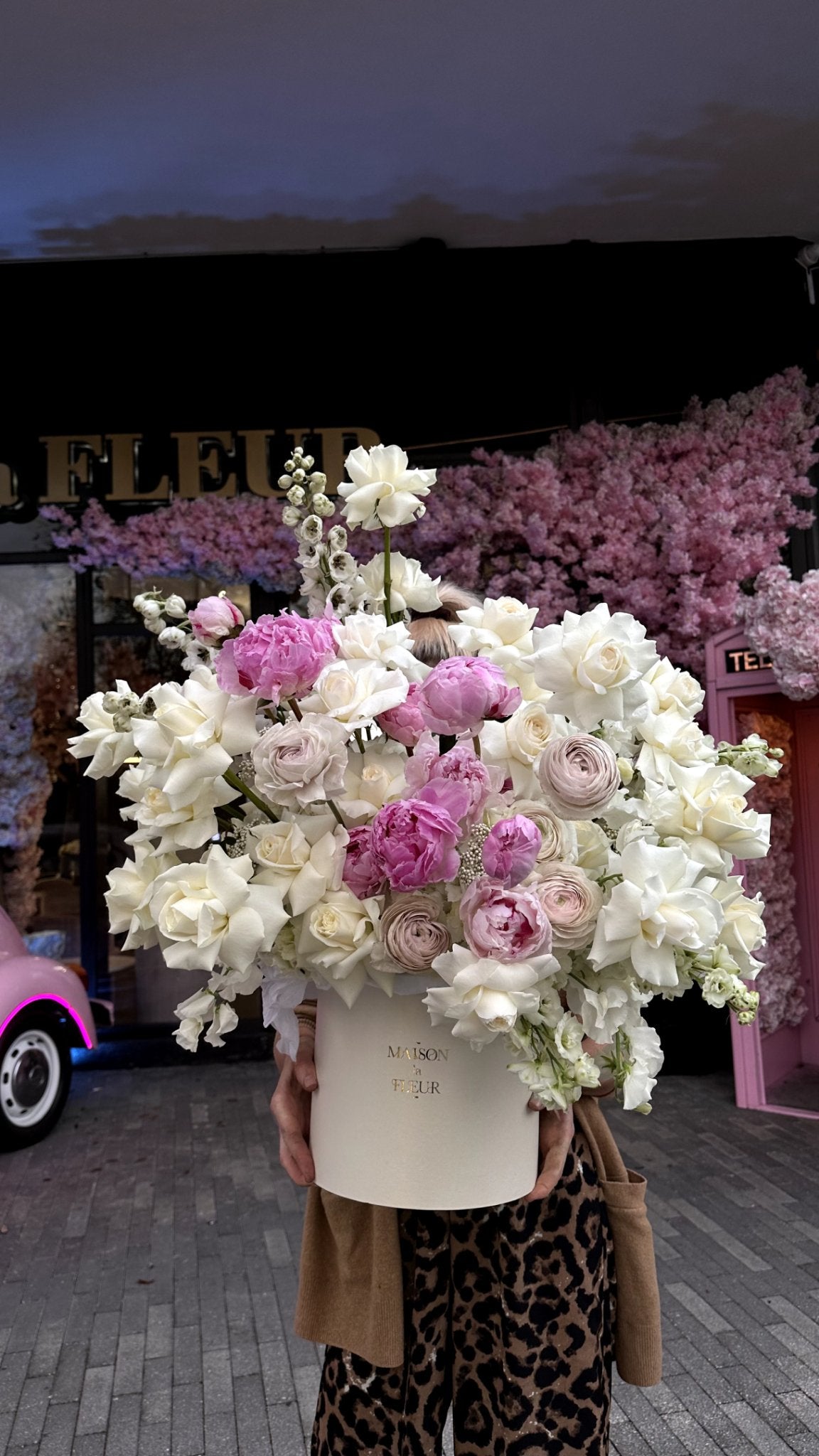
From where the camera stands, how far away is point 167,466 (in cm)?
640

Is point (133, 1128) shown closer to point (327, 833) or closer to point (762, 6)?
point (327, 833)

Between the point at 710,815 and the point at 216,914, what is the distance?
579 mm

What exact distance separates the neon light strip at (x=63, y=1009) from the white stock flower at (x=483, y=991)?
164 inches

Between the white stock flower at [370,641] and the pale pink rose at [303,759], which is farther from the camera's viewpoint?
the white stock flower at [370,641]

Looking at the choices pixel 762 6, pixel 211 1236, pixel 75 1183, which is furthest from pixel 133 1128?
pixel 762 6

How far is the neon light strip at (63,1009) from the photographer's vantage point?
15.8ft

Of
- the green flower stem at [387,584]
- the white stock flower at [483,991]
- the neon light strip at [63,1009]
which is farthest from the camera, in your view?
the neon light strip at [63,1009]

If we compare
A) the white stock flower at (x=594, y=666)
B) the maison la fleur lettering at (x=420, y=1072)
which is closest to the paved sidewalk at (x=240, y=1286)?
the maison la fleur lettering at (x=420, y=1072)

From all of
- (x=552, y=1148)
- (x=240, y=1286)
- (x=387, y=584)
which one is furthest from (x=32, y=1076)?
(x=387, y=584)

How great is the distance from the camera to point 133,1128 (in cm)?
520

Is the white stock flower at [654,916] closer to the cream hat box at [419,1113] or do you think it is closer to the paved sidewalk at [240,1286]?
the cream hat box at [419,1113]

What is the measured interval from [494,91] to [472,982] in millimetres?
4668

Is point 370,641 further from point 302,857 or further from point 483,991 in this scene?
point 483,991

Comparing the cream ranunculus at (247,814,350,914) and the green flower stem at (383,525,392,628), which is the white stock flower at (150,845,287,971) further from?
the green flower stem at (383,525,392,628)
